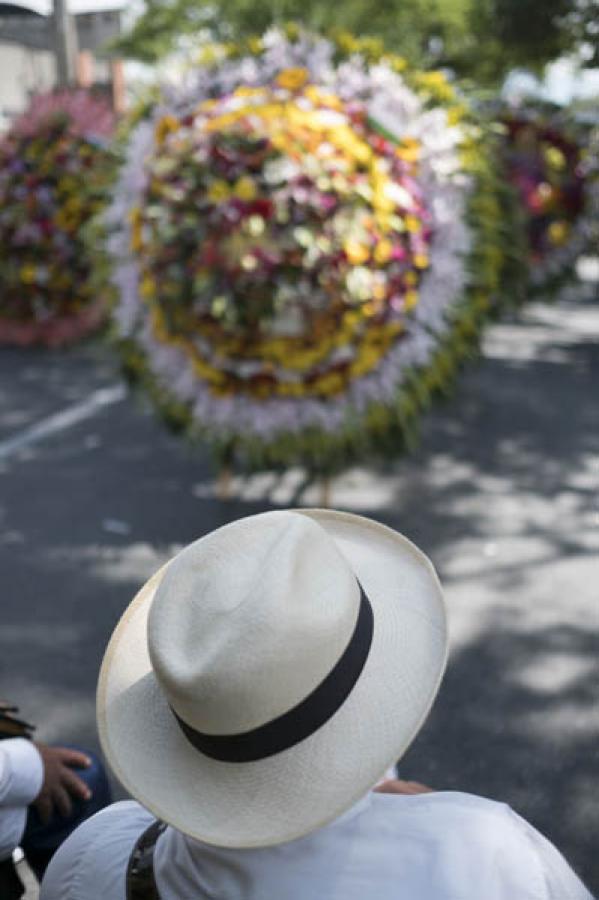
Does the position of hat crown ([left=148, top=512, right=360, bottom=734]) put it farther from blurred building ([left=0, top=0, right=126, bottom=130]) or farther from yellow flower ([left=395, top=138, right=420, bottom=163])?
blurred building ([left=0, top=0, right=126, bottom=130])

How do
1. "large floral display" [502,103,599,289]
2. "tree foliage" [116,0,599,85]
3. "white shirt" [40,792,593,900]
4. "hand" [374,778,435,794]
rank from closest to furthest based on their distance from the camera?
"white shirt" [40,792,593,900], "hand" [374,778,435,794], "tree foliage" [116,0,599,85], "large floral display" [502,103,599,289]

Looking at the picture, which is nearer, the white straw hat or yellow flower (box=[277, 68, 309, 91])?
the white straw hat

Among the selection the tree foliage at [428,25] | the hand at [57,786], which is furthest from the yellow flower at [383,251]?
the hand at [57,786]

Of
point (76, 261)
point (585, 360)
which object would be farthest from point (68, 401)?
point (585, 360)

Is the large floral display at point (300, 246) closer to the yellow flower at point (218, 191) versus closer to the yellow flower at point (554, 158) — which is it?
the yellow flower at point (218, 191)

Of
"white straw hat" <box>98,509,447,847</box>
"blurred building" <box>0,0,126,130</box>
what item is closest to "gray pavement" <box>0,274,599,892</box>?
"white straw hat" <box>98,509,447,847</box>

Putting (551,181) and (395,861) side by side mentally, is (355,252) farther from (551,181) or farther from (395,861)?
(551,181)

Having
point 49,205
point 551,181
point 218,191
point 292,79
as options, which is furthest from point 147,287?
point 551,181

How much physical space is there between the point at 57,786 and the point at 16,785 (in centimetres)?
11

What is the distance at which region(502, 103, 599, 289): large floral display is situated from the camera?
863 centimetres

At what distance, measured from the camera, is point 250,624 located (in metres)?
1.33

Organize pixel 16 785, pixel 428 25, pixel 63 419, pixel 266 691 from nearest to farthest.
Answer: pixel 266 691 → pixel 16 785 → pixel 63 419 → pixel 428 25

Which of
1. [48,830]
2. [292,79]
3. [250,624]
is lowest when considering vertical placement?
[48,830]

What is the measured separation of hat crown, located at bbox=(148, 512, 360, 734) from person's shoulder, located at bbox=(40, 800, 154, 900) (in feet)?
0.97
